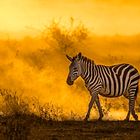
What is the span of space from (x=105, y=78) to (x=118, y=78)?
64 cm

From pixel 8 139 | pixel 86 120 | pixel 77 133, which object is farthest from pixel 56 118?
pixel 8 139

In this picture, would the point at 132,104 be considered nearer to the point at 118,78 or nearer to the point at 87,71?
the point at 118,78

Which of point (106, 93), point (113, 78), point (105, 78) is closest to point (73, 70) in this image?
point (105, 78)

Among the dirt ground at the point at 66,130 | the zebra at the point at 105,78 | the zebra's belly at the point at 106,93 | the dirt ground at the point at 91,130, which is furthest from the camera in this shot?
the zebra's belly at the point at 106,93

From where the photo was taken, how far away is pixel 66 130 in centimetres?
1612

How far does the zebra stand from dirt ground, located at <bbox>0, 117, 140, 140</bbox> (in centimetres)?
283

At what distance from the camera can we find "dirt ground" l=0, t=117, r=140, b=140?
13922mm

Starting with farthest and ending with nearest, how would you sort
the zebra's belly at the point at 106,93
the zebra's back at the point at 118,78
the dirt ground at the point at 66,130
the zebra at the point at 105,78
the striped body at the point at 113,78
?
the zebra's back at the point at 118,78 → the striped body at the point at 113,78 → the zebra's belly at the point at 106,93 → the zebra at the point at 105,78 → the dirt ground at the point at 66,130

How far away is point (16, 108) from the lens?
63.8 ft

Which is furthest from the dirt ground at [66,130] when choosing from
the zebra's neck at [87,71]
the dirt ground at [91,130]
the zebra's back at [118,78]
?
the zebra's back at [118,78]

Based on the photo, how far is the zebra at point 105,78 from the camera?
21469mm

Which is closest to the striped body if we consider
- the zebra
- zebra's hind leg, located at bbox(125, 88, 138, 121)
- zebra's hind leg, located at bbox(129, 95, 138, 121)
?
the zebra

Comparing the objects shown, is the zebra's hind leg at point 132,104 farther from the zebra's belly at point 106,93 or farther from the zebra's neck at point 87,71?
the zebra's neck at point 87,71

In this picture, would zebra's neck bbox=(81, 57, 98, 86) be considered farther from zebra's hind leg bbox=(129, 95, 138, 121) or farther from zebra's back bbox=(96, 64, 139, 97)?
zebra's hind leg bbox=(129, 95, 138, 121)
